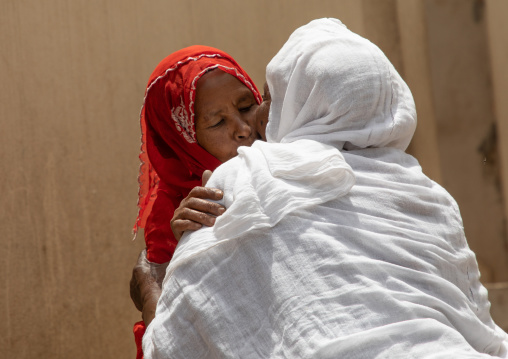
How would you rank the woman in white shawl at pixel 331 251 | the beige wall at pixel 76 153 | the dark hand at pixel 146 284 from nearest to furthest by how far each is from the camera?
the woman in white shawl at pixel 331 251 → the dark hand at pixel 146 284 → the beige wall at pixel 76 153

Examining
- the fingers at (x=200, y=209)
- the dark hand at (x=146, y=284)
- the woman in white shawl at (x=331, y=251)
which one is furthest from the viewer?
the dark hand at (x=146, y=284)

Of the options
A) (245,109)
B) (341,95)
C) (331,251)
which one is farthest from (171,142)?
(331,251)

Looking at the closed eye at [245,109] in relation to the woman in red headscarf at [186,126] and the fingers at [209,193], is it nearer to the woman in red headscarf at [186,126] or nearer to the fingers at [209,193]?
the woman in red headscarf at [186,126]

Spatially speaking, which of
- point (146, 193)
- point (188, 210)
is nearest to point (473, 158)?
point (146, 193)

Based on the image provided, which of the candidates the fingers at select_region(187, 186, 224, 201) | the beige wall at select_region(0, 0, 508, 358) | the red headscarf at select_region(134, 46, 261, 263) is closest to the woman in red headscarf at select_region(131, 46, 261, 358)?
the red headscarf at select_region(134, 46, 261, 263)

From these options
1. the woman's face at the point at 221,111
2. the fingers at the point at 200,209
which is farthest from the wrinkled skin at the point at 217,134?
the fingers at the point at 200,209

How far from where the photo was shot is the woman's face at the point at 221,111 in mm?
2725

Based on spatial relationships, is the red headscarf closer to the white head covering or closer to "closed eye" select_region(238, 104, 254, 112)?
"closed eye" select_region(238, 104, 254, 112)

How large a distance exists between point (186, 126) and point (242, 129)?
29cm

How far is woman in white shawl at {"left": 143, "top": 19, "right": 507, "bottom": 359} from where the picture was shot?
151 centimetres

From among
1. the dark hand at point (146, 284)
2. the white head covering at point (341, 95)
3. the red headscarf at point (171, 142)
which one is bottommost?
the dark hand at point (146, 284)

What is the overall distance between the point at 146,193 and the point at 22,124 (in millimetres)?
894

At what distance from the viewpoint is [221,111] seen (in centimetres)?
276

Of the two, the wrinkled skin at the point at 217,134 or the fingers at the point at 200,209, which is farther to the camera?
the wrinkled skin at the point at 217,134
